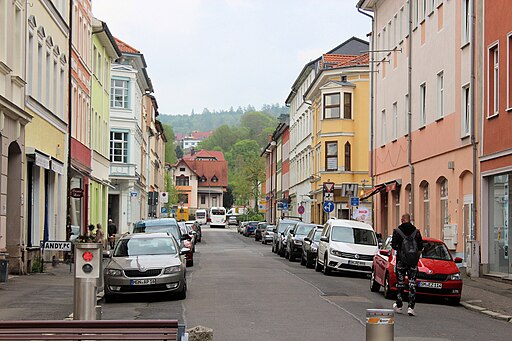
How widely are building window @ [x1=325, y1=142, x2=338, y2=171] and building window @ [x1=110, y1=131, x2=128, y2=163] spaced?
14.2 m

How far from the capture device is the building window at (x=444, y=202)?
33.7 m

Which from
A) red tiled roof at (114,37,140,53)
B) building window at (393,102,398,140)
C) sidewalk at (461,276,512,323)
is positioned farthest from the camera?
red tiled roof at (114,37,140,53)

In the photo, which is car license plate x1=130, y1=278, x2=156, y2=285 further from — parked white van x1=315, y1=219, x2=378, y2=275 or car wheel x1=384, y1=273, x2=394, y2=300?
parked white van x1=315, y1=219, x2=378, y2=275

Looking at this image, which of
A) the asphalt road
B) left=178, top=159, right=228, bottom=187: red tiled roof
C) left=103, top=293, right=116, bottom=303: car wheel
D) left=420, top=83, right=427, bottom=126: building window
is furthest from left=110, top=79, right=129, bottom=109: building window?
left=178, top=159, right=228, bottom=187: red tiled roof

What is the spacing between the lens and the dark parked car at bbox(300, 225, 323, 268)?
34.6m

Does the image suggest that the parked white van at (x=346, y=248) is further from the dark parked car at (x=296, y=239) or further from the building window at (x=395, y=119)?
the building window at (x=395, y=119)

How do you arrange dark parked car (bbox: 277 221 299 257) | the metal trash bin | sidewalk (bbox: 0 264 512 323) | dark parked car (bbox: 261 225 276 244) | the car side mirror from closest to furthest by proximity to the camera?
sidewalk (bbox: 0 264 512 323) < the car side mirror < the metal trash bin < dark parked car (bbox: 277 221 299 257) < dark parked car (bbox: 261 225 276 244)

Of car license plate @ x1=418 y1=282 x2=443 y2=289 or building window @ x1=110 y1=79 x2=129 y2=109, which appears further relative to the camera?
building window @ x1=110 y1=79 x2=129 y2=109

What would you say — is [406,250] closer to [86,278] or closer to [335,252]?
[86,278]

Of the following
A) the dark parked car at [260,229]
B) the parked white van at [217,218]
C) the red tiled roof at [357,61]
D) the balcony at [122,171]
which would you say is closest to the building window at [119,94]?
the balcony at [122,171]

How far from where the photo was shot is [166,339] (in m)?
8.14

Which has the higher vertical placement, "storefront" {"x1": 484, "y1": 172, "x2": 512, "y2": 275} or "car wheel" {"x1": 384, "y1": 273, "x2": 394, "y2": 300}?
"storefront" {"x1": 484, "y1": 172, "x2": 512, "y2": 275}

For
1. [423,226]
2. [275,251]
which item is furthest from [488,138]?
[275,251]

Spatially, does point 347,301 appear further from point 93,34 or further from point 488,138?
point 93,34
